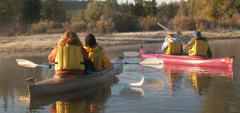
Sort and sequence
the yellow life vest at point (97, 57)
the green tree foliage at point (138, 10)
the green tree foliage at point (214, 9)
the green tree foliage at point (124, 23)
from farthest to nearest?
the green tree foliage at point (138, 10) → the green tree foliage at point (214, 9) → the green tree foliage at point (124, 23) → the yellow life vest at point (97, 57)

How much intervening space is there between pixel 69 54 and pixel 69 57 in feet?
0.24

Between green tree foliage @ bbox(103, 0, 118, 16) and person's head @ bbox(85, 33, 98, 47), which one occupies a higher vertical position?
green tree foliage @ bbox(103, 0, 118, 16)

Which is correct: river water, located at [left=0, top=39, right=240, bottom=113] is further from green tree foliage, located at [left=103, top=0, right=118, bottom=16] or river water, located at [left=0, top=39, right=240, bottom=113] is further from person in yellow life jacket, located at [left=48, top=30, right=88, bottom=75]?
green tree foliage, located at [left=103, top=0, right=118, bottom=16]

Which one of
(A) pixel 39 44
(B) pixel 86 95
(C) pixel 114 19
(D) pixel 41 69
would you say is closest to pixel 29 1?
(C) pixel 114 19

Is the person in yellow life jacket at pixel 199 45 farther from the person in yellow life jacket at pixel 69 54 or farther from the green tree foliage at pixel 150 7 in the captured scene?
the green tree foliage at pixel 150 7

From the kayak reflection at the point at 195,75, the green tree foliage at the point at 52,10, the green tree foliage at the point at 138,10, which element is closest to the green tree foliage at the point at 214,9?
the green tree foliage at the point at 138,10

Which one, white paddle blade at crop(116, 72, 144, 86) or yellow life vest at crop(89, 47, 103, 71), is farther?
yellow life vest at crop(89, 47, 103, 71)

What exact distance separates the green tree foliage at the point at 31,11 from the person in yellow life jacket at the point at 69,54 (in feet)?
114

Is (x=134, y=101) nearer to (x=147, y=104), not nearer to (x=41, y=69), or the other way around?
(x=147, y=104)

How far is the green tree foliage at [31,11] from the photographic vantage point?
132ft

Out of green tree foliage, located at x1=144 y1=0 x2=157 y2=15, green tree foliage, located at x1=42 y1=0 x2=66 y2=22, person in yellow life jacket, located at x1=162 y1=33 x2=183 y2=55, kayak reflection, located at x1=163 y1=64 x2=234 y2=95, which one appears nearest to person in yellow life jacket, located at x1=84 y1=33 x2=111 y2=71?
kayak reflection, located at x1=163 y1=64 x2=234 y2=95

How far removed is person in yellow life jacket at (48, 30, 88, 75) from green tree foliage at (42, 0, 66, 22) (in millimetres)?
39987

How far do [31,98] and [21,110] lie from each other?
0.64 metres

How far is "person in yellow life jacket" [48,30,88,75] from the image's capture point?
7066mm
